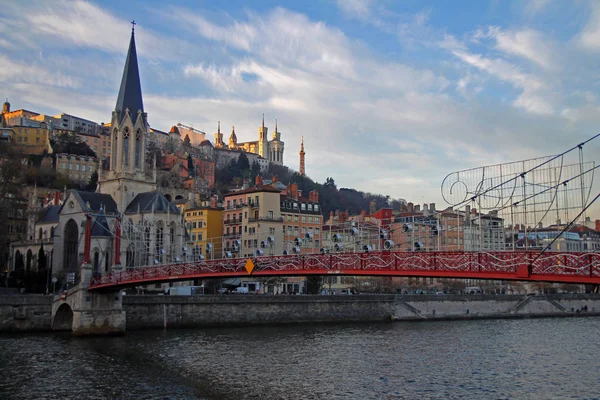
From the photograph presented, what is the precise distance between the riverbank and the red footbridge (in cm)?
1376

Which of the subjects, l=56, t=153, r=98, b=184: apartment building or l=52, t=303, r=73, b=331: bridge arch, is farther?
l=56, t=153, r=98, b=184: apartment building

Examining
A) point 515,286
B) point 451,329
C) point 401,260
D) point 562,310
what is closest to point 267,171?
point 515,286

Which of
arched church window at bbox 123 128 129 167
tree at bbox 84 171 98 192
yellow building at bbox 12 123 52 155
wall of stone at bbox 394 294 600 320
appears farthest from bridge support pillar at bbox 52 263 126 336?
yellow building at bbox 12 123 52 155

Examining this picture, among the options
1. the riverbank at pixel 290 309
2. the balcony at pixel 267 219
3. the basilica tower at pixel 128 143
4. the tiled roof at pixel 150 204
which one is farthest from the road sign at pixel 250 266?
the basilica tower at pixel 128 143

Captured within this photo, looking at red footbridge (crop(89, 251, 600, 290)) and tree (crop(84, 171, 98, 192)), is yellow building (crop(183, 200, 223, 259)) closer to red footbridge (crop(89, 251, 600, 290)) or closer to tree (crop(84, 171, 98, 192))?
tree (crop(84, 171, 98, 192))

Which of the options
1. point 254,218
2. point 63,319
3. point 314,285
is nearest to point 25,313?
point 63,319

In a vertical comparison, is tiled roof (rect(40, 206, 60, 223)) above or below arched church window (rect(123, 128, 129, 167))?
below

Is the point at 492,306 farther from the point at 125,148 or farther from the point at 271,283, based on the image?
the point at 125,148

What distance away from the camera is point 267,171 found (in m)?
191

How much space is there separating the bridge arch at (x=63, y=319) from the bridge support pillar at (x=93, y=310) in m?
0.38

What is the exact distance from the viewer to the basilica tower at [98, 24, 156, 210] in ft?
258

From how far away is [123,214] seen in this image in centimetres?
7375

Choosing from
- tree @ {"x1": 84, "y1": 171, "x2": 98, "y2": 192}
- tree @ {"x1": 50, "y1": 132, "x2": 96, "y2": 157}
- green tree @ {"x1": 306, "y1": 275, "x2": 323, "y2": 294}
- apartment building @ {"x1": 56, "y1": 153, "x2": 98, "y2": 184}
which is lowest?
green tree @ {"x1": 306, "y1": 275, "x2": 323, "y2": 294}

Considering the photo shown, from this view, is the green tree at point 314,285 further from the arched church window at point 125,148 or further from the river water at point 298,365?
the arched church window at point 125,148
